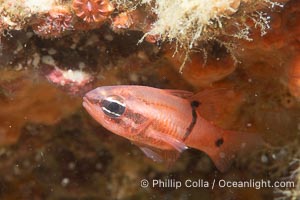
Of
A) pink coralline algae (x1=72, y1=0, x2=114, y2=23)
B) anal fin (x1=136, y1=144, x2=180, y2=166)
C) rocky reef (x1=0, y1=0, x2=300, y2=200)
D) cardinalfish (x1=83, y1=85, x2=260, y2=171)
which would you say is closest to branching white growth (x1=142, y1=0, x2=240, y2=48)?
rocky reef (x1=0, y1=0, x2=300, y2=200)

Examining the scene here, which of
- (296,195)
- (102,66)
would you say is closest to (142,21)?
(102,66)

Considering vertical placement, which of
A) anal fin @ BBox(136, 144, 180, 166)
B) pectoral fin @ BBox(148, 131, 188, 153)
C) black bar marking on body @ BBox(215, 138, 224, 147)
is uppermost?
pectoral fin @ BBox(148, 131, 188, 153)

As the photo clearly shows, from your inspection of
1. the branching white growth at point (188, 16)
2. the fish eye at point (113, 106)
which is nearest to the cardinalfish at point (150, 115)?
the fish eye at point (113, 106)

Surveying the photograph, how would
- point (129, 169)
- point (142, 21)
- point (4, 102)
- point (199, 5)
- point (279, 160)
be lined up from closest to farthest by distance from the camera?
point (199, 5) → point (142, 21) → point (4, 102) → point (279, 160) → point (129, 169)

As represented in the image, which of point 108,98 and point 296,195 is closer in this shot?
point 108,98

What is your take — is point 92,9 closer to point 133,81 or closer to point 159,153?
point 133,81

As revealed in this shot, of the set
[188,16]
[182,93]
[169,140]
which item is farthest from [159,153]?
[188,16]

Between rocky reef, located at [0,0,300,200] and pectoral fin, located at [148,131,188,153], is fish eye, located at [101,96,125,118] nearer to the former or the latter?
pectoral fin, located at [148,131,188,153]

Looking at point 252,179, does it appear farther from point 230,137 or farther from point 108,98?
point 108,98
